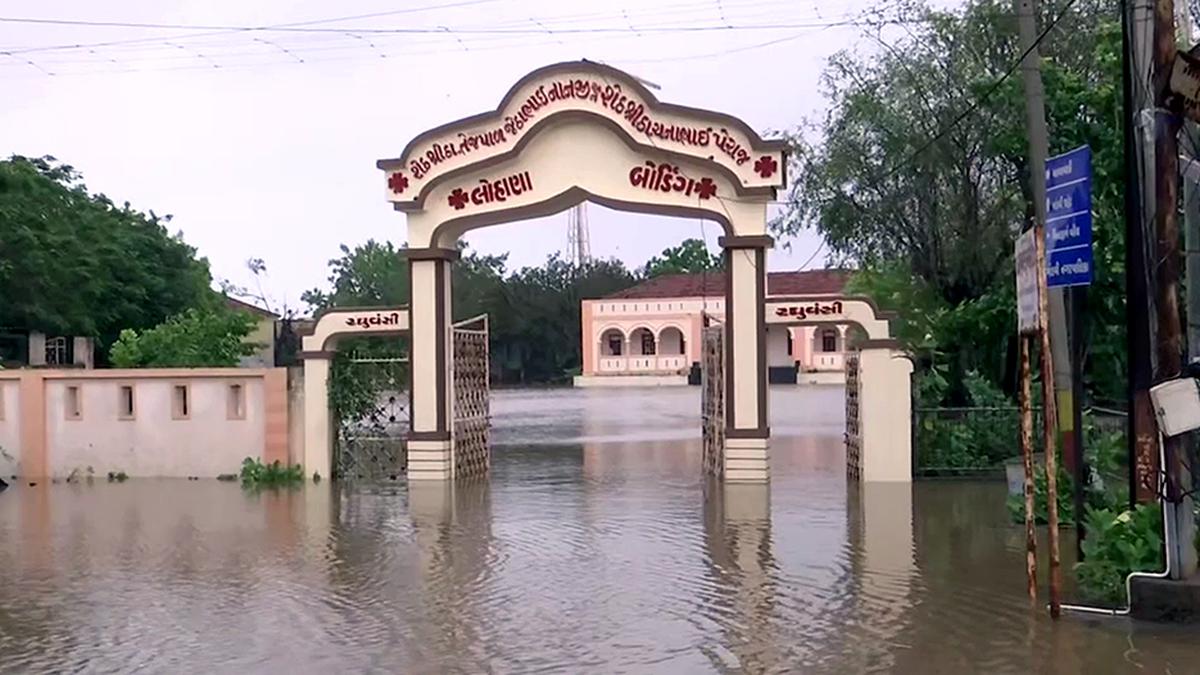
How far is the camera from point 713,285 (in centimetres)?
7250

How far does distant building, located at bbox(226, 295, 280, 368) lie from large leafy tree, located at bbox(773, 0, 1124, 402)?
11.2m

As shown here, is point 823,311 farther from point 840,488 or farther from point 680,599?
point 680,599

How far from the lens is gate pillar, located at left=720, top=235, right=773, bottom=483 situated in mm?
19188

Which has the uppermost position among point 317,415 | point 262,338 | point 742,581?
point 262,338

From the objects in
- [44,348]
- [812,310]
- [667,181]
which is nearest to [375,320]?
[667,181]

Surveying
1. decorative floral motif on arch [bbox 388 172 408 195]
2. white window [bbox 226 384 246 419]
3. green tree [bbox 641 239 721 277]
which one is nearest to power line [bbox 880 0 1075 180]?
decorative floral motif on arch [bbox 388 172 408 195]

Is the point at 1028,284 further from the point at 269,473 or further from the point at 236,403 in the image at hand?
the point at 236,403

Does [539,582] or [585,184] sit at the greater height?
[585,184]

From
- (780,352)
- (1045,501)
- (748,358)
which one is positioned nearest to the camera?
(1045,501)

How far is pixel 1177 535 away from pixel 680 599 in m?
3.82

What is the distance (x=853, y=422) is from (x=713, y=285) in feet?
173

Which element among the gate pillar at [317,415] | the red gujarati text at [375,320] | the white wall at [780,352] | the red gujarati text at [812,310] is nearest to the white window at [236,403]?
the gate pillar at [317,415]

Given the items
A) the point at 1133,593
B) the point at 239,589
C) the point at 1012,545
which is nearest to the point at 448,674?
the point at 239,589

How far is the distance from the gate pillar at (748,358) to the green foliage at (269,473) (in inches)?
269
